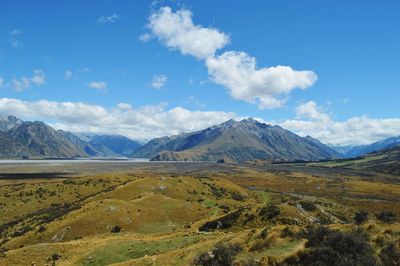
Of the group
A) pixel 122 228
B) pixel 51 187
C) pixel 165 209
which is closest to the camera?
pixel 122 228

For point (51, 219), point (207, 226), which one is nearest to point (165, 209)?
point (51, 219)

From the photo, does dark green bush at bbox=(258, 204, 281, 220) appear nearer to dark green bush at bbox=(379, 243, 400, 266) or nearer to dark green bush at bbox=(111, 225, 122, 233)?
dark green bush at bbox=(379, 243, 400, 266)

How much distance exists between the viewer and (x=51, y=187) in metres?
124

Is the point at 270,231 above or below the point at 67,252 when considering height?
above

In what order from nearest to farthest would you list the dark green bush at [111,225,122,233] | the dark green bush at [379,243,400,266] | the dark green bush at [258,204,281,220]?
the dark green bush at [379,243,400,266] < the dark green bush at [258,204,281,220] < the dark green bush at [111,225,122,233]

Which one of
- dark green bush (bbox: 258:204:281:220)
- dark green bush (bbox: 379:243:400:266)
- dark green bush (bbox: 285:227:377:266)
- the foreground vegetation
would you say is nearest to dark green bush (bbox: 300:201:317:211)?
the foreground vegetation

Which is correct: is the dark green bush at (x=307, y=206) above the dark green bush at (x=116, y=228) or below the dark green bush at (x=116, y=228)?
above

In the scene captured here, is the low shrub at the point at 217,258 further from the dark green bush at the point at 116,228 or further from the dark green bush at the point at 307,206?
the dark green bush at the point at 116,228

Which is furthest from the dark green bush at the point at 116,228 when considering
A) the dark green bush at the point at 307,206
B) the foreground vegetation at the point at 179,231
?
the dark green bush at the point at 307,206

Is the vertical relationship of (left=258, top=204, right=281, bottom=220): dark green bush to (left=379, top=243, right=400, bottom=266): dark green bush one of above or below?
below

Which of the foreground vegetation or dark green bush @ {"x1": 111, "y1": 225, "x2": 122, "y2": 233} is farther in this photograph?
dark green bush @ {"x1": 111, "y1": 225, "x2": 122, "y2": 233}

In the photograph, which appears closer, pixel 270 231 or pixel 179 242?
pixel 270 231

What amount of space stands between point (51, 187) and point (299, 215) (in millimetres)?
90618

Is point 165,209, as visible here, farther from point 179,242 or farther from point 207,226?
point 179,242
